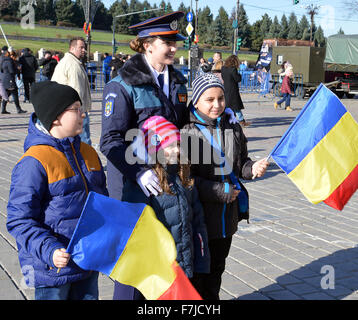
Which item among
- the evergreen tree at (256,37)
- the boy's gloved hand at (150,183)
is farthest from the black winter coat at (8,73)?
the evergreen tree at (256,37)

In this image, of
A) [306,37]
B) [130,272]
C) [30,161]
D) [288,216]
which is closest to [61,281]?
[130,272]

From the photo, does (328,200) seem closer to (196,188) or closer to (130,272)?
(196,188)

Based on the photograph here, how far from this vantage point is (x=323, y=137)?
3162 mm

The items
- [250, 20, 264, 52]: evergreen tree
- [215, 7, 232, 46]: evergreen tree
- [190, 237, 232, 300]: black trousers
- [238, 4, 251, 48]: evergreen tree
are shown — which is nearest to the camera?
[190, 237, 232, 300]: black trousers

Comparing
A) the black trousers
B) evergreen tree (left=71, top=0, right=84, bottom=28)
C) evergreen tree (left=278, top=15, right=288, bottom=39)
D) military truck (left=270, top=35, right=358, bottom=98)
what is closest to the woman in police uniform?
the black trousers

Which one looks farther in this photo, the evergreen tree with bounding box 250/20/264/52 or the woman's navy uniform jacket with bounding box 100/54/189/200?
the evergreen tree with bounding box 250/20/264/52

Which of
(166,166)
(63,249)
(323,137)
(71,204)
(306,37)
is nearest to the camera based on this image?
(63,249)

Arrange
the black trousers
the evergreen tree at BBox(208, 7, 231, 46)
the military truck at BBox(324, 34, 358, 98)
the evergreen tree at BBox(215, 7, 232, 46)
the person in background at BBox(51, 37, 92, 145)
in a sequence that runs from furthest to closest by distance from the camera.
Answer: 1. the evergreen tree at BBox(215, 7, 232, 46)
2. the evergreen tree at BBox(208, 7, 231, 46)
3. the military truck at BBox(324, 34, 358, 98)
4. the person in background at BBox(51, 37, 92, 145)
5. the black trousers

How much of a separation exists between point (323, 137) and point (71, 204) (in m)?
1.65

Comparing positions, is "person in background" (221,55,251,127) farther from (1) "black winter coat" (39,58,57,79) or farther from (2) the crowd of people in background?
(2) the crowd of people in background

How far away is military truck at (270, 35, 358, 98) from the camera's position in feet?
85.8

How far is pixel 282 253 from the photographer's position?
15.6 ft

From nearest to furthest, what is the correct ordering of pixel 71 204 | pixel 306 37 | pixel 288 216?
1. pixel 71 204
2. pixel 288 216
3. pixel 306 37

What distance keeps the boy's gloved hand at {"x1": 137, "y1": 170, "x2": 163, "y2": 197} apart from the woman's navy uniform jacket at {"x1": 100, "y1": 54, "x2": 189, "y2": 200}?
5.6 inches
